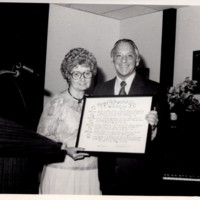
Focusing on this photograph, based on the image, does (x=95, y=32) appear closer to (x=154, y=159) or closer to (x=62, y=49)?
(x=62, y=49)

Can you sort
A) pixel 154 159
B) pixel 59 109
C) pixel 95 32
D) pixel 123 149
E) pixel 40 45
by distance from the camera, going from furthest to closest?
1. pixel 95 32
2. pixel 40 45
3. pixel 154 159
4. pixel 59 109
5. pixel 123 149

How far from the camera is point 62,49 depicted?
3.73m

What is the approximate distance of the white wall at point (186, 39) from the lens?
11.0ft

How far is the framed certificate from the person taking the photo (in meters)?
1.44

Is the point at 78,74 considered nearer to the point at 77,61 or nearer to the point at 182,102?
the point at 77,61

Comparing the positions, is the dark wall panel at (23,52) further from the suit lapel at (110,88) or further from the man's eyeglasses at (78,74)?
the man's eyeglasses at (78,74)

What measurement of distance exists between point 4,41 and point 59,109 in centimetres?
199

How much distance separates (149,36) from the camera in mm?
3883

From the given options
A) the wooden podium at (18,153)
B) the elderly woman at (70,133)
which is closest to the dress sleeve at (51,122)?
the elderly woman at (70,133)

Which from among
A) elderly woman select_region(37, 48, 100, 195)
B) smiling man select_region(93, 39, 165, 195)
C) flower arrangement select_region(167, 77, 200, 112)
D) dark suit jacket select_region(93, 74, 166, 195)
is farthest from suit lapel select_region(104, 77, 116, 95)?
flower arrangement select_region(167, 77, 200, 112)

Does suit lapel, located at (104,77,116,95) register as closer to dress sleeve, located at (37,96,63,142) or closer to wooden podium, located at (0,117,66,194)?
→ dress sleeve, located at (37,96,63,142)

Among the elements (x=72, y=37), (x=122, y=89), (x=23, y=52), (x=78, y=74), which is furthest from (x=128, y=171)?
(x=72, y=37)

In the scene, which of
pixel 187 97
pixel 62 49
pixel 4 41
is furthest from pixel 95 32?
pixel 187 97

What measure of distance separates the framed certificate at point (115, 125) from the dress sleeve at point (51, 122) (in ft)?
0.42
